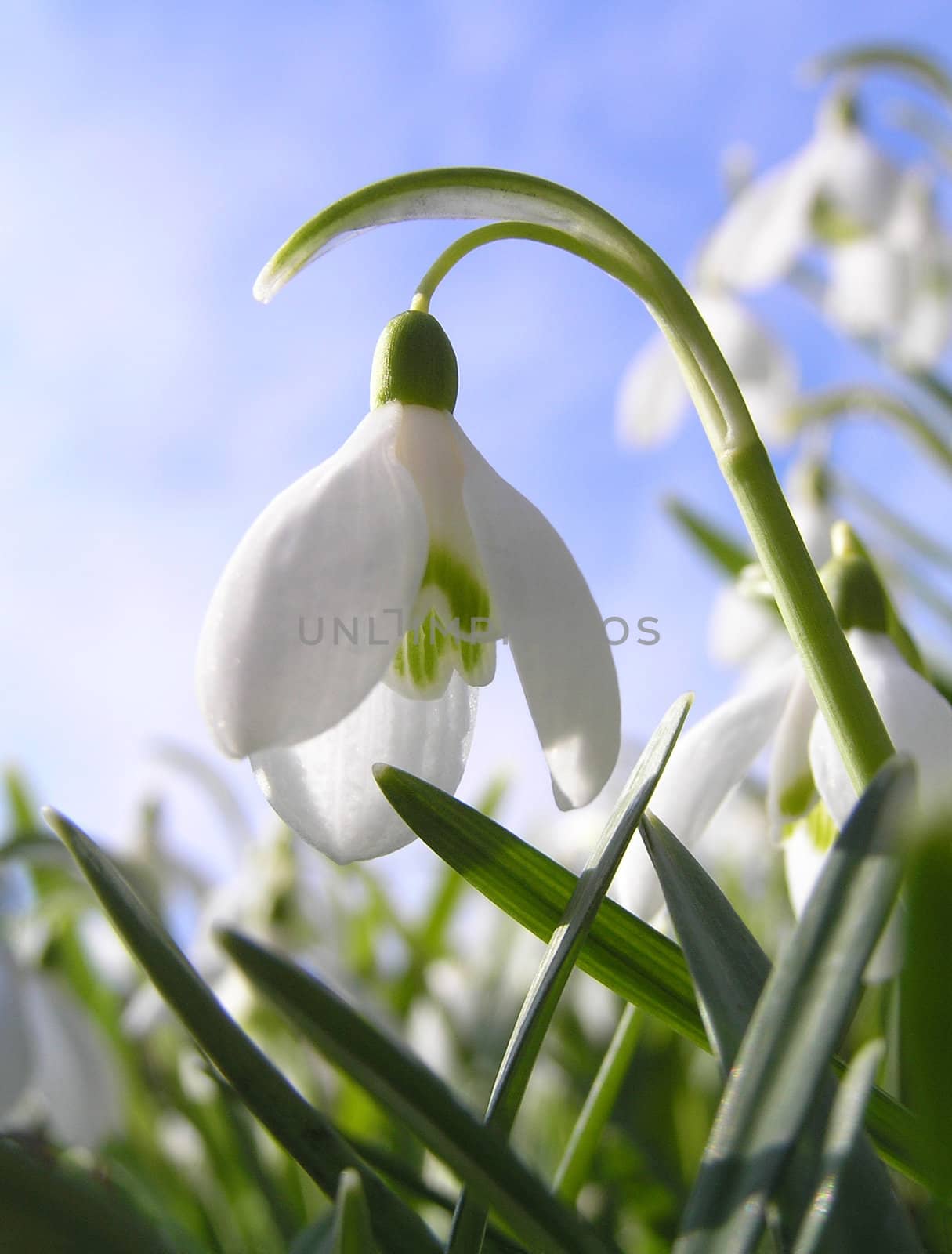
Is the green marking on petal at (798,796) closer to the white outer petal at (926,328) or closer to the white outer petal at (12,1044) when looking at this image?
the white outer petal at (12,1044)

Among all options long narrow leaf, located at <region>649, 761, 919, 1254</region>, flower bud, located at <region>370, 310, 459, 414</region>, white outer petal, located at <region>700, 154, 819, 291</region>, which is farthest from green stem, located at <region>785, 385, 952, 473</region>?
long narrow leaf, located at <region>649, 761, 919, 1254</region>

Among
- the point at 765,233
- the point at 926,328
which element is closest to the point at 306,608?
the point at 765,233

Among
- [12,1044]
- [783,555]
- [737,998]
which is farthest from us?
[12,1044]

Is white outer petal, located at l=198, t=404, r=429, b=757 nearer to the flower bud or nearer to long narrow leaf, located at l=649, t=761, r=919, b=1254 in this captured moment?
the flower bud

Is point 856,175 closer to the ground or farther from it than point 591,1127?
farther from it

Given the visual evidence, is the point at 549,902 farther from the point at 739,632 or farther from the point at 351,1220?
the point at 739,632

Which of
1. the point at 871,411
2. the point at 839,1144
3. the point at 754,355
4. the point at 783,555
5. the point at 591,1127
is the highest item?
the point at 754,355

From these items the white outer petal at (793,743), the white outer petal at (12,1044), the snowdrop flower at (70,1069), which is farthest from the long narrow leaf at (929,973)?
the snowdrop flower at (70,1069)
